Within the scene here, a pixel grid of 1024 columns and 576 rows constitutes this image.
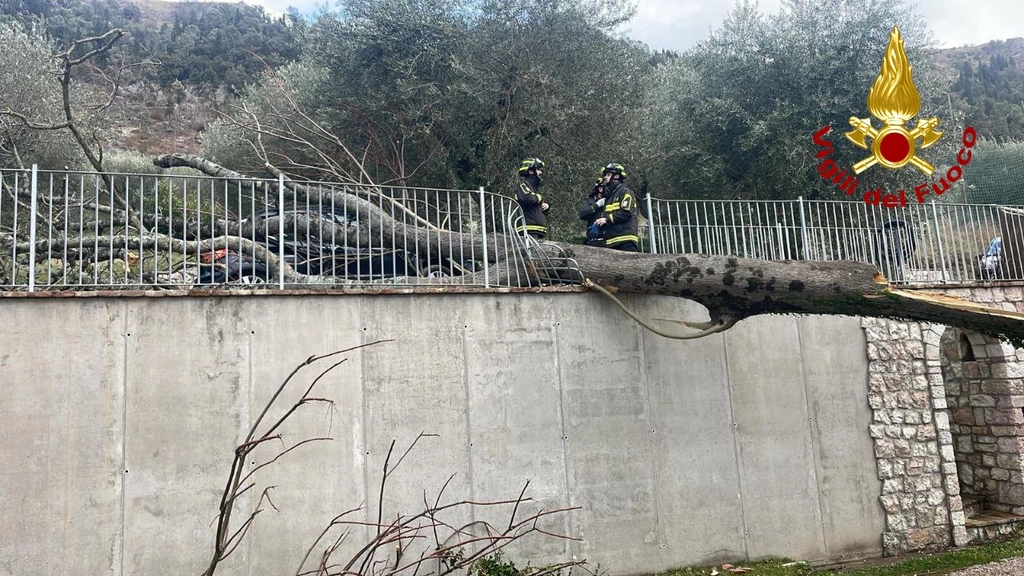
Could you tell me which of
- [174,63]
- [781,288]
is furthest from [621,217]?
[174,63]

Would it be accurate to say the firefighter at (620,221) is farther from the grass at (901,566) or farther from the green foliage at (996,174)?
the green foliage at (996,174)

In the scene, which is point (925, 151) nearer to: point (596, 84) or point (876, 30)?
point (876, 30)

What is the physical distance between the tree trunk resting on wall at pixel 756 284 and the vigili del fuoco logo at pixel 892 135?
5.25 m

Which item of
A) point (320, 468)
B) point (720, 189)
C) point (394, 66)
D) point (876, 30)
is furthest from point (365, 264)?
point (876, 30)

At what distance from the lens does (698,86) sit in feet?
38.8

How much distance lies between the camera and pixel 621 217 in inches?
286

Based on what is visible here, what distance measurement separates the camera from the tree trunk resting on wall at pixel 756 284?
5.23 metres

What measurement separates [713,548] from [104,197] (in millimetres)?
8424

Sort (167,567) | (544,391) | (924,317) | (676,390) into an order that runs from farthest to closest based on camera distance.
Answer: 1. (676,390)
2. (544,391)
3. (924,317)
4. (167,567)

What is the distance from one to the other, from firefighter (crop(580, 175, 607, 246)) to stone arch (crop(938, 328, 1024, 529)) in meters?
4.40

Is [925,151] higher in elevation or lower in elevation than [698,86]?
lower

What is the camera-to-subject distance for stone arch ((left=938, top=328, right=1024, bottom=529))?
8.10m

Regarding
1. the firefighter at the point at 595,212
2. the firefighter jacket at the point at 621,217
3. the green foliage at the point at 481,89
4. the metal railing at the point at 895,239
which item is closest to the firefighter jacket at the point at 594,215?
the firefighter at the point at 595,212

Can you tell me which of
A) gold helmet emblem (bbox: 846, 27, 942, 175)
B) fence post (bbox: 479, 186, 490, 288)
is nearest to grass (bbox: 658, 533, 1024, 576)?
fence post (bbox: 479, 186, 490, 288)
